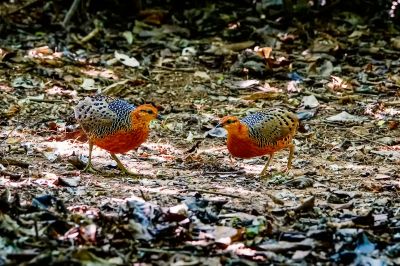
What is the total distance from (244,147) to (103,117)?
1.12 m

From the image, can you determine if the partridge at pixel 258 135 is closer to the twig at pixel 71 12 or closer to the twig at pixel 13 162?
the twig at pixel 13 162

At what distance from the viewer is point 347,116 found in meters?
8.35

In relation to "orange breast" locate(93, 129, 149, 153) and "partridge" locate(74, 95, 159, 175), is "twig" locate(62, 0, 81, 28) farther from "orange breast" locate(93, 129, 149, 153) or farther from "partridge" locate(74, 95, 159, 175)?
"orange breast" locate(93, 129, 149, 153)

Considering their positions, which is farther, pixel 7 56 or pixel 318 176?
pixel 7 56

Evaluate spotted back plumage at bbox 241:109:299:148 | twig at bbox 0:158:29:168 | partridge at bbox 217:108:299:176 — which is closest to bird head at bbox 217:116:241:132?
Answer: partridge at bbox 217:108:299:176

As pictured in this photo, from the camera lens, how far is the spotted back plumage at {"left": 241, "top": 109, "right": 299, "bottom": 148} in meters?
6.59

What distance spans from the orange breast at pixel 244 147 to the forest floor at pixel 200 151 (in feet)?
0.56

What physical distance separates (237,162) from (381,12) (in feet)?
17.8

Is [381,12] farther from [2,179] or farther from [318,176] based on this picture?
[2,179]

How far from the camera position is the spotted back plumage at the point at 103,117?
21.0ft

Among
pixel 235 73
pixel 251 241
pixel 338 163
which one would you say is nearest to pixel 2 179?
pixel 251 241

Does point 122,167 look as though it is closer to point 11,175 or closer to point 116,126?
point 116,126

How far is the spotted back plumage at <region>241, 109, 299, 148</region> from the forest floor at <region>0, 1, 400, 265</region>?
0.87 ft

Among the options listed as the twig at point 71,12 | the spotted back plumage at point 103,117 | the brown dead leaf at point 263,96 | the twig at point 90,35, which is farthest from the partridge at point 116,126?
the twig at point 71,12
